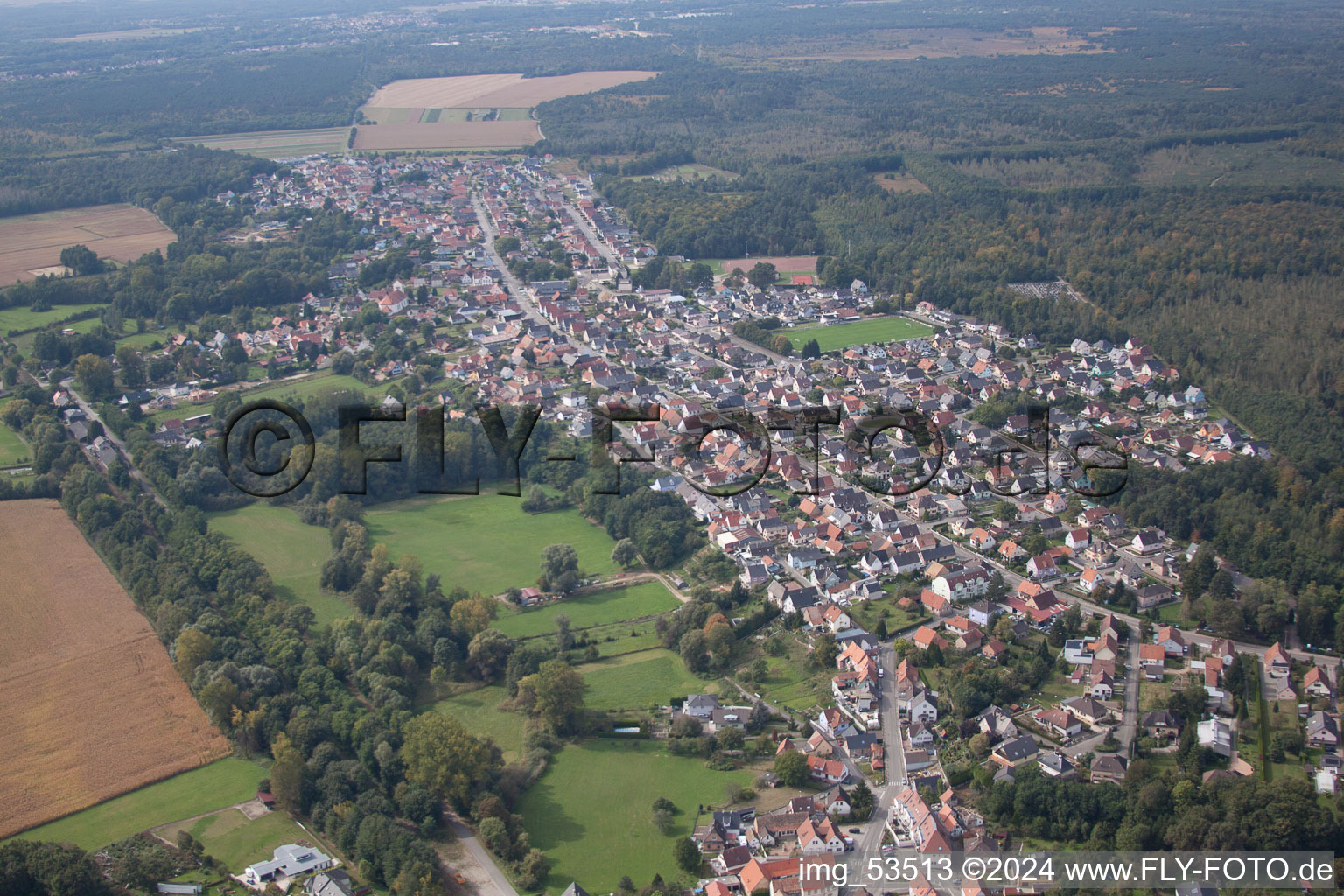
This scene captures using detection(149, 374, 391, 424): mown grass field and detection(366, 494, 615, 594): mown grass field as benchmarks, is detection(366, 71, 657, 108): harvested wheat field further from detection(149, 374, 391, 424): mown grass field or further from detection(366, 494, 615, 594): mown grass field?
detection(366, 494, 615, 594): mown grass field

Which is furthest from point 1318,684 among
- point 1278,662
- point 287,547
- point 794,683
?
point 287,547

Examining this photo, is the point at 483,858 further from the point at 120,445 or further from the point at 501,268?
the point at 501,268

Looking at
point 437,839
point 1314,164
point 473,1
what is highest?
point 473,1

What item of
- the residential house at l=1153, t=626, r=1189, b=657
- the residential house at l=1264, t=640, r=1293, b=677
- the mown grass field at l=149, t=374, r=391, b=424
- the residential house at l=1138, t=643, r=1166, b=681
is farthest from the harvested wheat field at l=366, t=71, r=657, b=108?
the residential house at l=1264, t=640, r=1293, b=677

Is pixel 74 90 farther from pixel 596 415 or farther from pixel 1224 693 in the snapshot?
pixel 1224 693

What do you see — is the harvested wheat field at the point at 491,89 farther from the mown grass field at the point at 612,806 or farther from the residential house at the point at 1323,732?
the residential house at the point at 1323,732

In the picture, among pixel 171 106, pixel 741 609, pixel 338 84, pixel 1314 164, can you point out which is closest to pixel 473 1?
pixel 338 84
